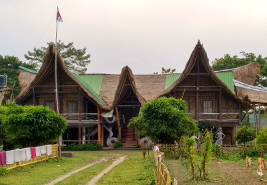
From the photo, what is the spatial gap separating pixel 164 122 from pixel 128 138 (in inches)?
425

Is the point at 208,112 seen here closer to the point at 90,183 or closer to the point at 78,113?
the point at 78,113

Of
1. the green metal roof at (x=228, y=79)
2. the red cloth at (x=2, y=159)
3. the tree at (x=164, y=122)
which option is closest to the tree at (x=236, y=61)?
the green metal roof at (x=228, y=79)

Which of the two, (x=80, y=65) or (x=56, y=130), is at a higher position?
(x=80, y=65)

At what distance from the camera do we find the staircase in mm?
36812

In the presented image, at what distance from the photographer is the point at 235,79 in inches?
1625

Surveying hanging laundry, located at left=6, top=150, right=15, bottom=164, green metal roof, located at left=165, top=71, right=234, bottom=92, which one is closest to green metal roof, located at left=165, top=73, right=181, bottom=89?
green metal roof, located at left=165, top=71, right=234, bottom=92

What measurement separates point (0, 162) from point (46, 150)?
6.54 meters

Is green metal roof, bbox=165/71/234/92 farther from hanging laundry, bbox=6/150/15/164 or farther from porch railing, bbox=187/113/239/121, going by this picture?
hanging laundry, bbox=6/150/15/164

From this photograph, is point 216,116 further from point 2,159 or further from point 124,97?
point 2,159

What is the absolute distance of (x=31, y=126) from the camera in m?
25.2

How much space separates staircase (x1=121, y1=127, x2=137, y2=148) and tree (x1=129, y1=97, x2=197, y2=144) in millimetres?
8925

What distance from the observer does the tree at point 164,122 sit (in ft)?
89.1

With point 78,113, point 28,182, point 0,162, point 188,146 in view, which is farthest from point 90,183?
point 78,113

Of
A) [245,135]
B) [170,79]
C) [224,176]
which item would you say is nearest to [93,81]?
[170,79]
